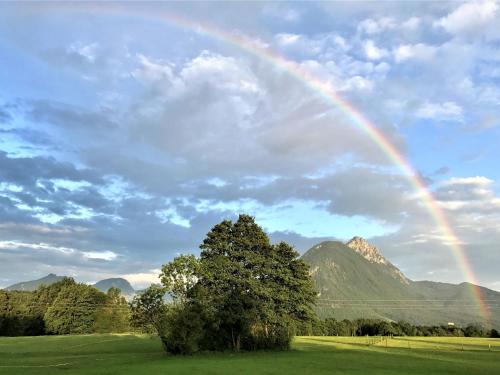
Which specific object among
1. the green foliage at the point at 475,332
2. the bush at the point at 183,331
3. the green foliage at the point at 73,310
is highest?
the green foliage at the point at 73,310

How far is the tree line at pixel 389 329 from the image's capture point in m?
125

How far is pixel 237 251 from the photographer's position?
8100cm

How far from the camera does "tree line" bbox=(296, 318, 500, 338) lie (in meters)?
125

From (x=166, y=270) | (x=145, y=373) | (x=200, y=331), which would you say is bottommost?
(x=145, y=373)

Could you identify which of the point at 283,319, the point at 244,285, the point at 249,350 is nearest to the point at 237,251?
the point at 244,285

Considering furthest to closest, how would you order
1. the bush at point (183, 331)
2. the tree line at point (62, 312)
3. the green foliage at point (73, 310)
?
the green foliage at point (73, 310) → the tree line at point (62, 312) → the bush at point (183, 331)

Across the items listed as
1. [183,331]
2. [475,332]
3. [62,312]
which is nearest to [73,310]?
[62,312]

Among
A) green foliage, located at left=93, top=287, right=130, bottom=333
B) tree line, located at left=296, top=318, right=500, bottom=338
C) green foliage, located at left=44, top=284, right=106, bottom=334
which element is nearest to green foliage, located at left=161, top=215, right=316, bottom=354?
tree line, located at left=296, top=318, right=500, bottom=338

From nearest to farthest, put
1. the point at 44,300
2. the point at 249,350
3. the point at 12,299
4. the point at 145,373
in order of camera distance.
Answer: the point at 145,373 < the point at 249,350 < the point at 12,299 < the point at 44,300

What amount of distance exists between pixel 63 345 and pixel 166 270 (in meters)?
32.4

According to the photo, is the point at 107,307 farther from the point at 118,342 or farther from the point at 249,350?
the point at 249,350

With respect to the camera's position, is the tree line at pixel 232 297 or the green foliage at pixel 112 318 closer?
the tree line at pixel 232 297

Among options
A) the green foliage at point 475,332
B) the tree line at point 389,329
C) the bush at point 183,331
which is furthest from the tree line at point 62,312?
the green foliage at point 475,332

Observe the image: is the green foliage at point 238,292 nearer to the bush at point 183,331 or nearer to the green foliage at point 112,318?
the bush at point 183,331
